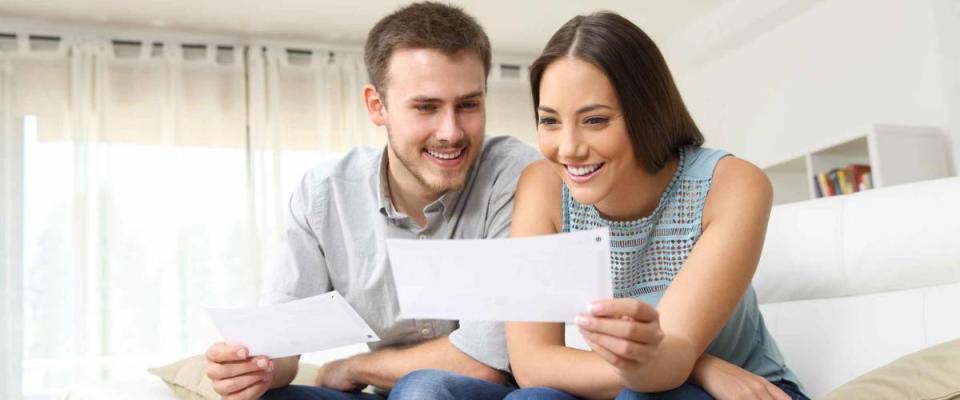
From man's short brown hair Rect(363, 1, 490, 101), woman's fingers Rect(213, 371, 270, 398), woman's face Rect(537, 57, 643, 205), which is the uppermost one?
man's short brown hair Rect(363, 1, 490, 101)

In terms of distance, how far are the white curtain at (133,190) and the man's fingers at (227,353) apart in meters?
3.33

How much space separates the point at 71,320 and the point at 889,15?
3.92 m

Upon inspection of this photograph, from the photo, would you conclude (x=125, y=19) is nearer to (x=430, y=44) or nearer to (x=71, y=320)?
(x=71, y=320)

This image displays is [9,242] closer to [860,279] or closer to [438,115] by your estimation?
[438,115]

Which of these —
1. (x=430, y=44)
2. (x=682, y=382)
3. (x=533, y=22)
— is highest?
(x=533, y=22)

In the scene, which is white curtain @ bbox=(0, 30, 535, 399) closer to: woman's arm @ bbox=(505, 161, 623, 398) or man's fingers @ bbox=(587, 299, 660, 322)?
woman's arm @ bbox=(505, 161, 623, 398)

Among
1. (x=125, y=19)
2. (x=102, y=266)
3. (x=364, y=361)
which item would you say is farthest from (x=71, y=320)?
(x=364, y=361)

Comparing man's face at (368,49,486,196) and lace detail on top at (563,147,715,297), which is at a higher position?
man's face at (368,49,486,196)

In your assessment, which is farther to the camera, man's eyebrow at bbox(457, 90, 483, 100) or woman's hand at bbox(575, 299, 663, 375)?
man's eyebrow at bbox(457, 90, 483, 100)

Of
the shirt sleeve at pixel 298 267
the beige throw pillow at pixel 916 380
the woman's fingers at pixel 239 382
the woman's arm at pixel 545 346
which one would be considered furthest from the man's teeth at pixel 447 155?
the beige throw pillow at pixel 916 380

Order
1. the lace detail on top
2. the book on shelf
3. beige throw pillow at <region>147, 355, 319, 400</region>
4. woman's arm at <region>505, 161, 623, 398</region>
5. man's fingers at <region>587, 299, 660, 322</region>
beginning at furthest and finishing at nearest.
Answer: the book on shelf < beige throw pillow at <region>147, 355, 319, 400</region> < the lace detail on top < woman's arm at <region>505, 161, 623, 398</region> < man's fingers at <region>587, 299, 660, 322</region>

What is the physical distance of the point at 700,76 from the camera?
16.7ft

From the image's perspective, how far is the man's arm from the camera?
152cm

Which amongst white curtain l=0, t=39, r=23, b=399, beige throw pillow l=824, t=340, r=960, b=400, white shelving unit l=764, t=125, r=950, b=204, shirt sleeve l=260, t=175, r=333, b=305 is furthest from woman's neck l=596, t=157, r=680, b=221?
white curtain l=0, t=39, r=23, b=399
